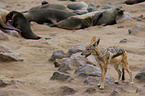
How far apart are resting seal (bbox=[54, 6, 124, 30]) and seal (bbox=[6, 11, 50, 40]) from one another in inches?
68.3

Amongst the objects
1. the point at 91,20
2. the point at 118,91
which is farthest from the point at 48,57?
the point at 91,20

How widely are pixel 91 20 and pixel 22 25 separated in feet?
9.43

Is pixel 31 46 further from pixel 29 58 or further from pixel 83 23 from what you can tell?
pixel 83 23

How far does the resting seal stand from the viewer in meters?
8.41

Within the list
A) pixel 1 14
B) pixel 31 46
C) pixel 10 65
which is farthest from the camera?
pixel 1 14

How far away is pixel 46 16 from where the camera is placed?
9.05m

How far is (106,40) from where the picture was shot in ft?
21.2

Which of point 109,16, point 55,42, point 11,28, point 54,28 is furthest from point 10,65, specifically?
point 109,16

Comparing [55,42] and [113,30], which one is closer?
[55,42]

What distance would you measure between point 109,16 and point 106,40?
288cm

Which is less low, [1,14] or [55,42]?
[1,14]

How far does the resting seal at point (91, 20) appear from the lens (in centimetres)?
841

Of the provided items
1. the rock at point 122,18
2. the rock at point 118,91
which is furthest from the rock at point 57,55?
the rock at point 122,18

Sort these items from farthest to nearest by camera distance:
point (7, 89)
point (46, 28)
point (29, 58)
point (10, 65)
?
point (46, 28) < point (29, 58) < point (10, 65) < point (7, 89)
